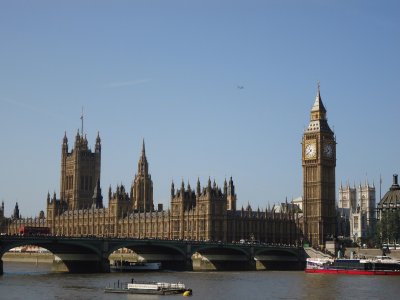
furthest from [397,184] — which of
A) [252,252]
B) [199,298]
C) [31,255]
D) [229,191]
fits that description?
[199,298]

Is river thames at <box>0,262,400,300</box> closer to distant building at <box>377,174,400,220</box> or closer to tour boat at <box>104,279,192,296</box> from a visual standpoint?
tour boat at <box>104,279,192,296</box>

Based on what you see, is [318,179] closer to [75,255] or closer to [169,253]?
[169,253]

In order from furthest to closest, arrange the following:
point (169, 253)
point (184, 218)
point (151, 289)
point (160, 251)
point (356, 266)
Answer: point (184, 218), point (160, 251), point (169, 253), point (356, 266), point (151, 289)

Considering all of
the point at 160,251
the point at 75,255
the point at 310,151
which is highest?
the point at 310,151

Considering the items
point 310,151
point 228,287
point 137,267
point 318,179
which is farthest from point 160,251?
point 310,151

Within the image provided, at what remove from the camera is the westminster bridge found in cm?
10606

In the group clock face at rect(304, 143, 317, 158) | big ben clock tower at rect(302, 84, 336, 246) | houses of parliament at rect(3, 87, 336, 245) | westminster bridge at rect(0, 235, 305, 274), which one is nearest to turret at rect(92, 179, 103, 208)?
houses of parliament at rect(3, 87, 336, 245)

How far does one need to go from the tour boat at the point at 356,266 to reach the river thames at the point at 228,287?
913cm

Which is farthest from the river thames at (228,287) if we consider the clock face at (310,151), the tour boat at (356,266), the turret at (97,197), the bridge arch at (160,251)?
the turret at (97,197)

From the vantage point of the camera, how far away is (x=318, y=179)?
15788cm

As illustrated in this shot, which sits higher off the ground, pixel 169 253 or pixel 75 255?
pixel 169 253

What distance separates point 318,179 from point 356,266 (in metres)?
44.0

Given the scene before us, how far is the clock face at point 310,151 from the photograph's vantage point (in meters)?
158

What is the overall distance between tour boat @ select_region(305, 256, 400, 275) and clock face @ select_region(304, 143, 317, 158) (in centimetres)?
4137
